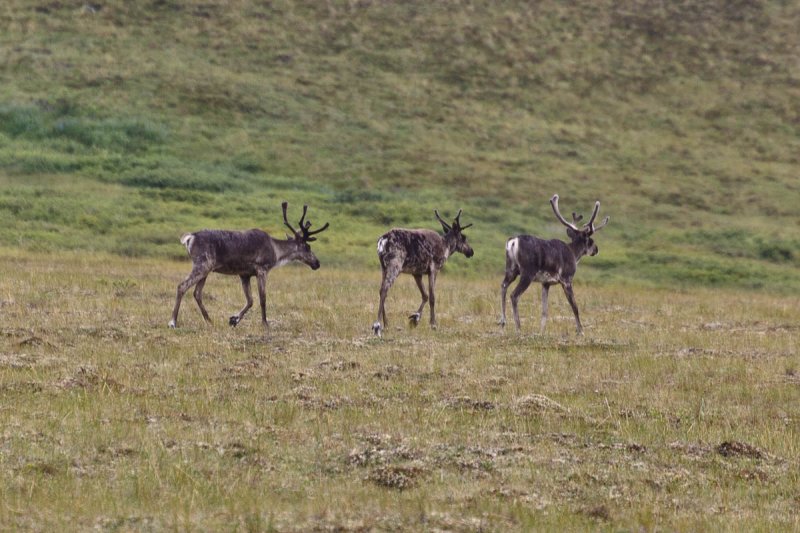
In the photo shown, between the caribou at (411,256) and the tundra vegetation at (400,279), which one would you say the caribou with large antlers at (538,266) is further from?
the caribou at (411,256)

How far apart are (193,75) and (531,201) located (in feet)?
65.3

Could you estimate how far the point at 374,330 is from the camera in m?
18.9

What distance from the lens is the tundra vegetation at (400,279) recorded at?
387 inches

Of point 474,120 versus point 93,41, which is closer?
point 474,120

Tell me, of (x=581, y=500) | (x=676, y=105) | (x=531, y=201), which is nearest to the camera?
(x=581, y=500)

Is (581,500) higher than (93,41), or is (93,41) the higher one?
(93,41)

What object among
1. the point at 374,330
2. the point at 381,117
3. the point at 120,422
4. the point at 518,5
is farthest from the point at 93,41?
the point at 120,422

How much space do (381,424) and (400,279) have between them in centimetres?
2054

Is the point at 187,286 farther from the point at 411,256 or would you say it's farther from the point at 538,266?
the point at 538,266

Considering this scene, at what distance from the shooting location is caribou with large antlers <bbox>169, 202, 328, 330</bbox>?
63.8 feet

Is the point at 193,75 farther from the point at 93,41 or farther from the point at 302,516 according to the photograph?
the point at 302,516

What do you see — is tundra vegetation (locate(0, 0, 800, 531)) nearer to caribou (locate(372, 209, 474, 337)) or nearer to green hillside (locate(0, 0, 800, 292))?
green hillside (locate(0, 0, 800, 292))

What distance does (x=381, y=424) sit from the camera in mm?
11906

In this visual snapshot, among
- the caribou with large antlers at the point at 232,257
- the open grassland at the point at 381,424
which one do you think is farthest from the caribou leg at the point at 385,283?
the caribou with large antlers at the point at 232,257
